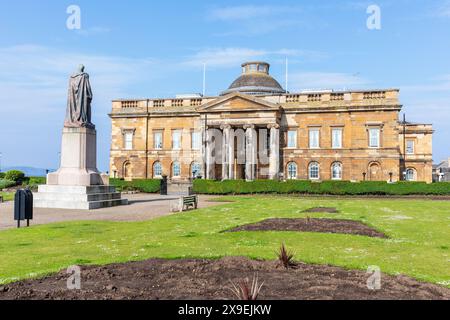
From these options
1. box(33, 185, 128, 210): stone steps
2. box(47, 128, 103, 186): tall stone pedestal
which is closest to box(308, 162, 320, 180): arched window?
box(33, 185, 128, 210): stone steps

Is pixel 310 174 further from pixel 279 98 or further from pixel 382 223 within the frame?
pixel 382 223

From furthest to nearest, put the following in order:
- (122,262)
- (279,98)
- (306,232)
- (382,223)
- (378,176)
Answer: (279,98) → (378,176) → (382,223) → (306,232) → (122,262)

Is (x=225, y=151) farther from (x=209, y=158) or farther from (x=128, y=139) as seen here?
(x=128, y=139)

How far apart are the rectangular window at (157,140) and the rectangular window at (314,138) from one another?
1902 centimetres

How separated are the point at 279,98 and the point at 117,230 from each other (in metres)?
40.1

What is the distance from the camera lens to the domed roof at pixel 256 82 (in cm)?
5944

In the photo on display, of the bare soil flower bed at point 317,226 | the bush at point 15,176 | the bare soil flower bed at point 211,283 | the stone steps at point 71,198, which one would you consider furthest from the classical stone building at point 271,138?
the bare soil flower bed at point 211,283

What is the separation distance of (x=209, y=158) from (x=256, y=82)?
15599 millimetres

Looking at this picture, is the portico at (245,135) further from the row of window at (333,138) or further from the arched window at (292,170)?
the row of window at (333,138)

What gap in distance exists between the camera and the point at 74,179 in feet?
78.8

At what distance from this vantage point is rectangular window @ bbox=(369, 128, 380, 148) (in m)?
48.6

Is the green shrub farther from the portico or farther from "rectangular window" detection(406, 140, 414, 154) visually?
"rectangular window" detection(406, 140, 414, 154)
